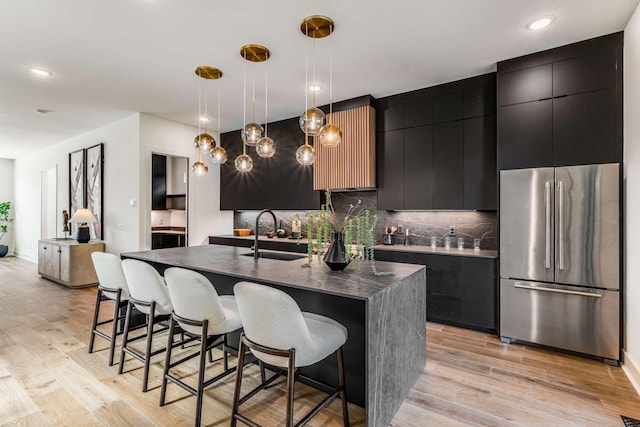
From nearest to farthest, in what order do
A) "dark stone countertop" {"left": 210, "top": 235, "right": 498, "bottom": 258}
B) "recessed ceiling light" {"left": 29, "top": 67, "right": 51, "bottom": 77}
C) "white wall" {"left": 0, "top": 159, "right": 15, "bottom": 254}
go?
1. "recessed ceiling light" {"left": 29, "top": 67, "right": 51, "bottom": 77}
2. "dark stone countertop" {"left": 210, "top": 235, "right": 498, "bottom": 258}
3. "white wall" {"left": 0, "top": 159, "right": 15, "bottom": 254}

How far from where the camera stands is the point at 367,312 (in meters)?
1.71

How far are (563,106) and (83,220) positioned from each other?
6.81 m

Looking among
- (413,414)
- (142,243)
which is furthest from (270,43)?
(142,243)

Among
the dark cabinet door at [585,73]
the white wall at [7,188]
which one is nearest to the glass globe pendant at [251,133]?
the dark cabinet door at [585,73]

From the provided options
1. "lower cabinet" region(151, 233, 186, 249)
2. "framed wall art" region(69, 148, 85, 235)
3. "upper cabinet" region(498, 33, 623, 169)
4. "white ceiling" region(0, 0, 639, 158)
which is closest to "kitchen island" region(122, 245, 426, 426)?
"upper cabinet" region(498, 33, 623, 169)

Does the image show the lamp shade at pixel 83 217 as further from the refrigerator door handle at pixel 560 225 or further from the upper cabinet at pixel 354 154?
the refrigerator door handle at pixel 560 225

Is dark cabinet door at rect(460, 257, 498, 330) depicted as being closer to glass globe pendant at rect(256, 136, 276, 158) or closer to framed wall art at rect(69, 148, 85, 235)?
glass globe pendant at rect(256, 136, 276, 158)

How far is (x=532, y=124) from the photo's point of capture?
3217 mm

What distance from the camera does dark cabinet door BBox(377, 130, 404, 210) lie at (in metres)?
4.32

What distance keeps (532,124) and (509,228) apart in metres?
1.03

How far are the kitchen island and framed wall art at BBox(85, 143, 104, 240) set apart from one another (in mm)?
3840

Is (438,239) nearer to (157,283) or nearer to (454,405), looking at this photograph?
(454,405)

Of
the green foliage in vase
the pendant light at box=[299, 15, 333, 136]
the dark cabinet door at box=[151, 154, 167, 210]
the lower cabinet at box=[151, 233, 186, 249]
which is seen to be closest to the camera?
the pendant light at box=[299, 15, 333, 136]

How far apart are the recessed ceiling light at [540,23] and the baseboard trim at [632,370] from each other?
2749 millimetres
